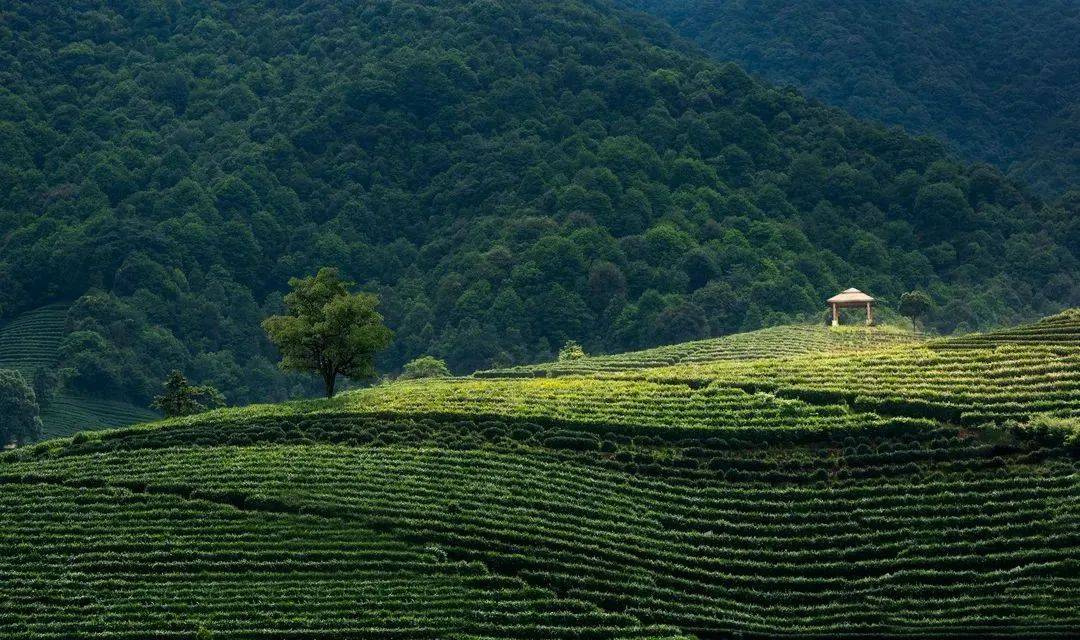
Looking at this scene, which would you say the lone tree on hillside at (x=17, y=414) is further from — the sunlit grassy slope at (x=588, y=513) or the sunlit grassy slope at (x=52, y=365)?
the sunlit grassy slope at (x=588, y=513)

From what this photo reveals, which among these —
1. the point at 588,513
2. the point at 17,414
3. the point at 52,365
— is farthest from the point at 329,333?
the point at 52,365

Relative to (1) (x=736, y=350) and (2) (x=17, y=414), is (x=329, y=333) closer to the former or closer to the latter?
(1) (x=736, y=350)

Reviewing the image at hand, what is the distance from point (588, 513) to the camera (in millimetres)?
54562

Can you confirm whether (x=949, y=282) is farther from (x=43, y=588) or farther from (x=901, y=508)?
(x=43, y=588)

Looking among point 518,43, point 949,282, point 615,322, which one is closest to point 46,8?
point 518,43

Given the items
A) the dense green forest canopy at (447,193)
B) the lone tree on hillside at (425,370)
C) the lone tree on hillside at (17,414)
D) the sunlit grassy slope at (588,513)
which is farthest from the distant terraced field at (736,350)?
the dense green forest canopy at (447,193)

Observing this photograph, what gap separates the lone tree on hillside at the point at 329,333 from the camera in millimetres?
70125

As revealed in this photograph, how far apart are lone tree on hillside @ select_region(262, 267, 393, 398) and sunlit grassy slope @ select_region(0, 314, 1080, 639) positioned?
10.8 feet

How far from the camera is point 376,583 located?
4966 centimetres

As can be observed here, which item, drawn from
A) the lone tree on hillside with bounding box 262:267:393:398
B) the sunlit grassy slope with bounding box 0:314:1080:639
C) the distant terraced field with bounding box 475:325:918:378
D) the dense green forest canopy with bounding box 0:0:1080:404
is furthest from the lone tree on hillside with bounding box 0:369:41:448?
the sunlit grassy slope with bounding box 0:314:1080:639

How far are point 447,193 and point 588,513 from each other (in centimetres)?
10597

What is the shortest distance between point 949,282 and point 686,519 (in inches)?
3757

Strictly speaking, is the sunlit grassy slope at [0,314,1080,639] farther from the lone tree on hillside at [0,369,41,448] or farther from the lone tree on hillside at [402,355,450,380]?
the lone tree on hillside at [0,369,41,448]

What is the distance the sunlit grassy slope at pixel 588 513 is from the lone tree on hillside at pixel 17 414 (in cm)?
3515
